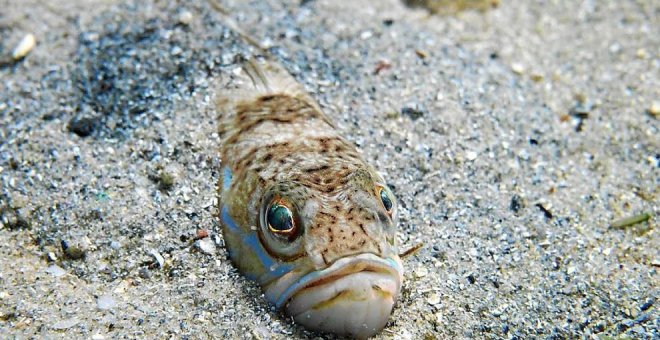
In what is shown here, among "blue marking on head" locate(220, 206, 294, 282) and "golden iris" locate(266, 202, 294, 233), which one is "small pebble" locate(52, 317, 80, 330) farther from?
"golden iris" locate(266, 202, 294, 233)

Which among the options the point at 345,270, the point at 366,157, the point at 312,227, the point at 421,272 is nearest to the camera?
the point at 345,270

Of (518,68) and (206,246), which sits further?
(518,68)

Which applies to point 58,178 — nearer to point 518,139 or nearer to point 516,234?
point 516,234

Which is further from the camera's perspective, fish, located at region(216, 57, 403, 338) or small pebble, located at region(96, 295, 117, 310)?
small pebble, located at region(96, 295, 117, 310)

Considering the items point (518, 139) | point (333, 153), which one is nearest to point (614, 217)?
point (518, 139)

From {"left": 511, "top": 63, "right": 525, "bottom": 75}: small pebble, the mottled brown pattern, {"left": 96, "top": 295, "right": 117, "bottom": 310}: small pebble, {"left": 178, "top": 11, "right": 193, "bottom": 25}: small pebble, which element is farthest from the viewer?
{"left": 511, "top": 63, "right": 525, "bottom": 75}: small pebble

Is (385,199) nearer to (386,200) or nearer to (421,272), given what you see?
(386,200)

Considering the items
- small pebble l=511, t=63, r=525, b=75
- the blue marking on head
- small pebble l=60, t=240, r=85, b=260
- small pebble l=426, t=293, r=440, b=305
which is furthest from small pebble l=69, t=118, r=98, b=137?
small pebble l=511, t=63, r=525, b=75

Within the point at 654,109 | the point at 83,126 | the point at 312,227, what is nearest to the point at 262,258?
the point at 312,227
